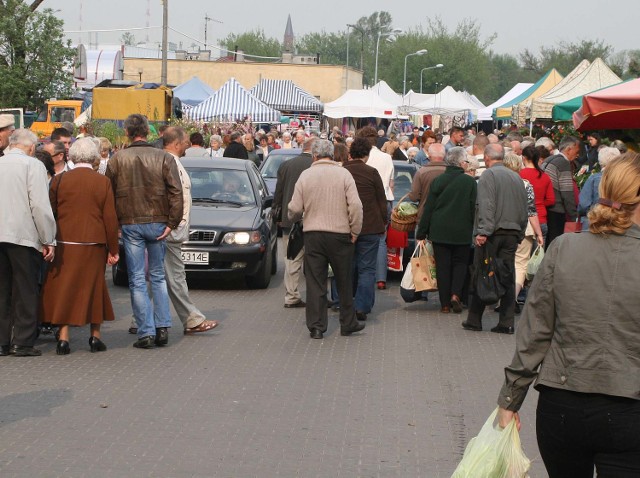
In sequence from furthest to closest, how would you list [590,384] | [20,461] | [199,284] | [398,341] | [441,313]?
[199,284]
[441,313]
[398,341]
[20,461]
[590,384]

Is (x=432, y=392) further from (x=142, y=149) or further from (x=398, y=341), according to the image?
(x=142, y=149)

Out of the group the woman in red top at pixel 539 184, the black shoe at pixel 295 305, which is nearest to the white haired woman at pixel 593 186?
the woman in red top at pixel 539 184

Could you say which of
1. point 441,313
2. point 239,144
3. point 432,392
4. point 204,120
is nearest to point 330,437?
point 432,392

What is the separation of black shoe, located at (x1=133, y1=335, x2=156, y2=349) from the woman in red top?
5004 millimetres

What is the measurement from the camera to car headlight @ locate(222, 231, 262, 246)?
43.3 feet

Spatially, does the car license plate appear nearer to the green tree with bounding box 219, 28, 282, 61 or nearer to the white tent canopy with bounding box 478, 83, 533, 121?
the white tent canopy with bounding box 478, 83, 533, 121

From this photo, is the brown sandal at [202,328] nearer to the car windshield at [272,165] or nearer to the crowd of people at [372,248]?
the crowd of people at [372,248]

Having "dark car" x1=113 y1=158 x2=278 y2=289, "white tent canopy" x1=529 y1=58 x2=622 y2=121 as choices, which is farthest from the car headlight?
"white tent canopy" x1=529 y1=58 x2=622 y2=121

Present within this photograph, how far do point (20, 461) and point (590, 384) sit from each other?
3.54 m

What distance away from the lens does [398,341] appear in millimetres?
10406

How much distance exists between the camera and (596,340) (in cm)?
389

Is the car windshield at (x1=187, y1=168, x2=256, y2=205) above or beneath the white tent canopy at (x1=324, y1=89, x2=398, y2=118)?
beneath

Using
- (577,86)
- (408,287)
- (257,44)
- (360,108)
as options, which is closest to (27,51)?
(360,108)

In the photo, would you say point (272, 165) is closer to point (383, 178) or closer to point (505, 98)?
point (383, 178)
